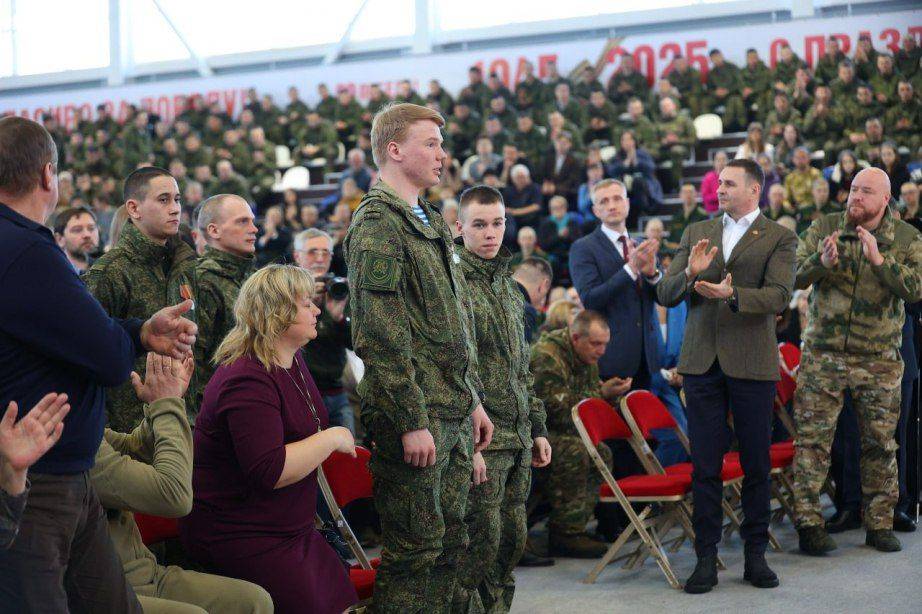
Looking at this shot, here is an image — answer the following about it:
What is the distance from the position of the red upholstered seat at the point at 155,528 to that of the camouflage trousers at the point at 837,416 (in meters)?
3.12

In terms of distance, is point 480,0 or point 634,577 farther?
point 480,0

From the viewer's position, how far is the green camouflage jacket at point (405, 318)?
9.70 feet

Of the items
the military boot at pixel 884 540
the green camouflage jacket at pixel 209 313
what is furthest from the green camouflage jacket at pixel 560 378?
the green camouflage jacket at pixel 209 313

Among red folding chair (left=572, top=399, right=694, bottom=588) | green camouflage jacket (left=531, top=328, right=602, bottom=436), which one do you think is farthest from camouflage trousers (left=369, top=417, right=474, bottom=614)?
green camouflage jacket (left=531, top=328, right=602, bottom=436)

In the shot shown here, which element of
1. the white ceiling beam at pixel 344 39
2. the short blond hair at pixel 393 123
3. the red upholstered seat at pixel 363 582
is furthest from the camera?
the white ceiling beam at pixel 344 39

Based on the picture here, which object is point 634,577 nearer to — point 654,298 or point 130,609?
point 654,298

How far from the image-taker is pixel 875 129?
1095cm

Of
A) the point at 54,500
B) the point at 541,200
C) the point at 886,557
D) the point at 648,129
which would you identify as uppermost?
the point at 648,129

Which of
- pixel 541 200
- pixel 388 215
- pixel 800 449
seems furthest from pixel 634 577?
pixel 541 200

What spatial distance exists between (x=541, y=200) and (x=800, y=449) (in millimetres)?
6898

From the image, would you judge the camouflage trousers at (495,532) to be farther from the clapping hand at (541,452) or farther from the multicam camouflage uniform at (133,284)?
the multicam camouflage uniform at (133,284)

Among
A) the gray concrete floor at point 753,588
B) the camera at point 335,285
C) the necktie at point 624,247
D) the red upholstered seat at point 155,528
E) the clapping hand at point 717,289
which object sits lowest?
the gray concrete floor at point 753,588

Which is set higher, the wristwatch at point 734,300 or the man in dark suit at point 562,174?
the man in dark suit at point 562,174

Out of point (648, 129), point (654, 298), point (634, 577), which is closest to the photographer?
point (634, 577)
